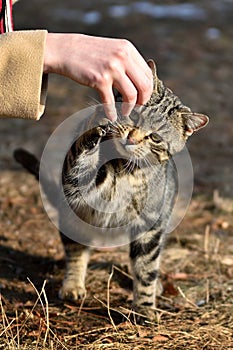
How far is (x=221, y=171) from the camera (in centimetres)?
567

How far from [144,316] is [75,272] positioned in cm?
57

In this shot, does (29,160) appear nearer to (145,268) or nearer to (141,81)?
(145,268)

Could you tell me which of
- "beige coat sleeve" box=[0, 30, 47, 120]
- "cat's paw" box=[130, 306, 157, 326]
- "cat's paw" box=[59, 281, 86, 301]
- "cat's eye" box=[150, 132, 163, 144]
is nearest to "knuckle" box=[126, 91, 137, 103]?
"beige coat sleeve" box=[0, 30, 47, 120]

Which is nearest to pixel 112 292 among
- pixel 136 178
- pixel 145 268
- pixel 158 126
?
pixel 145 268

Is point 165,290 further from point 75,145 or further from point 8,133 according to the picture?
point 8,133

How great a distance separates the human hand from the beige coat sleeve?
44 millimetres

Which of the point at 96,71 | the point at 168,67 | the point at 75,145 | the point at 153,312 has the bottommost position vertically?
the point at 168,67

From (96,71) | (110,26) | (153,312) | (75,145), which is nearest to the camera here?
(96,71)

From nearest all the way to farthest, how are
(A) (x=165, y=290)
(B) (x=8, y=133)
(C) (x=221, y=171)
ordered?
(A) (x=165, y=290) < (C) (x=221, y=171) < (B) (x=8, y=133)

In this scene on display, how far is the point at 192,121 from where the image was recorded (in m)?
3.17

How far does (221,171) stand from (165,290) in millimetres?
2109

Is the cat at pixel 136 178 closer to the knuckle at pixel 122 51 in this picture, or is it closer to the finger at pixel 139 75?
the finger at pixel 139 75

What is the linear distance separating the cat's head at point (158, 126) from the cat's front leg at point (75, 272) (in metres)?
0.89

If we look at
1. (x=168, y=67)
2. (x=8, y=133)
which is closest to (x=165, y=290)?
(x=8, y=133)
